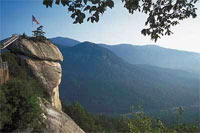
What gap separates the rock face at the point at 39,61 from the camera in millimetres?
22031

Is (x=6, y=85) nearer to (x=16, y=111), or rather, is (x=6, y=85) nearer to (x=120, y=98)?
(x=16, y=111)

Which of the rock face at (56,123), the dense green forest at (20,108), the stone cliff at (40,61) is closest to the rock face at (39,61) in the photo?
the stone cliff at (40,61)

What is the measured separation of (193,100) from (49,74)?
8045 inches

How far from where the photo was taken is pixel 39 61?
23312mm

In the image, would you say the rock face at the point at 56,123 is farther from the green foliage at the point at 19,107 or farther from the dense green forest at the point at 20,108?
the green foliage at the point at 19,107

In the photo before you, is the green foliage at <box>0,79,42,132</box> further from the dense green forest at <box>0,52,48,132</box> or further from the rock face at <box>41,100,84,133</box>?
the rock face at <box>41,100,84,133</box>

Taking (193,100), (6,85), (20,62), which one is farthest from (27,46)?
(193,100)

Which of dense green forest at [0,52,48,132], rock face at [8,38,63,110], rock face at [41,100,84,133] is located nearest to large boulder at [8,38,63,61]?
rock face at [8,38,63,110]

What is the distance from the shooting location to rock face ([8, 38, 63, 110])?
22031 millimetres

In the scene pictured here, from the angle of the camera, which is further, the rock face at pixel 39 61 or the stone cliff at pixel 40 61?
the rock face at pixel 39 61

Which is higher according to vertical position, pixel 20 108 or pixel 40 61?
pixel 40 61

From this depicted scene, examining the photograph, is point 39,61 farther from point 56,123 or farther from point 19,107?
point 19,107

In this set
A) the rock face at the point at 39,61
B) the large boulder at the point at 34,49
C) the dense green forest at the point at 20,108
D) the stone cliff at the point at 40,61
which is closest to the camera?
the dense green forest at the point at 20,108

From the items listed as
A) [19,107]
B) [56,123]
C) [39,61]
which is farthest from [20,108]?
[39,61]
